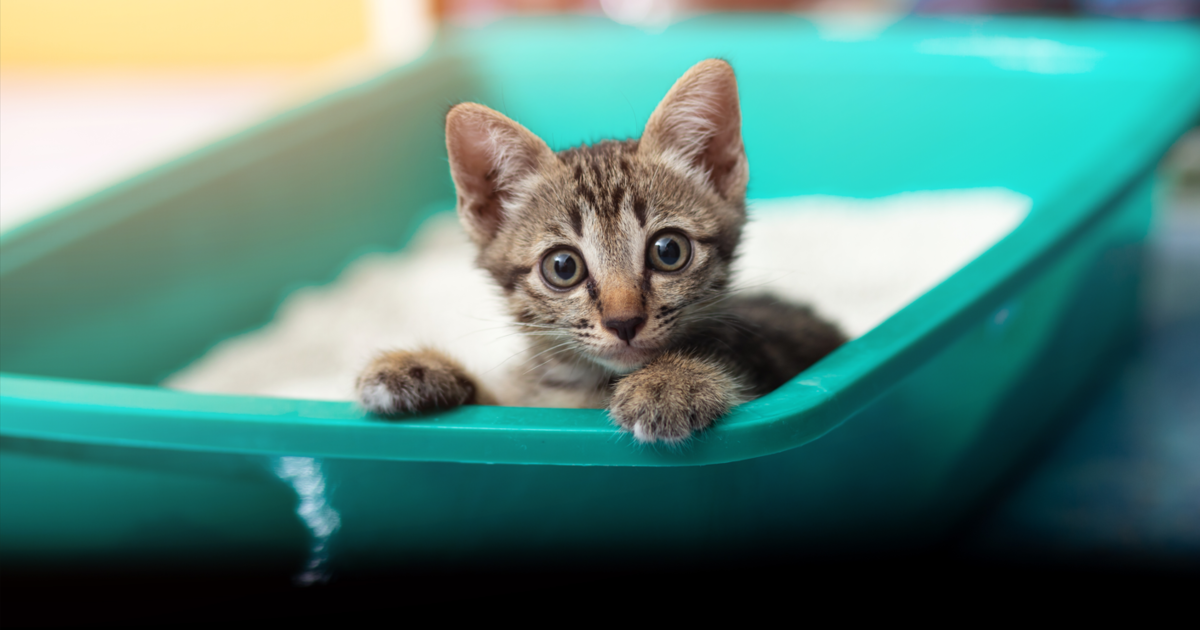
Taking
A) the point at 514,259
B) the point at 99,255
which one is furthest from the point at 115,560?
the point at 99,255

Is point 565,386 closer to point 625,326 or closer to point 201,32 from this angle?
point 625,326

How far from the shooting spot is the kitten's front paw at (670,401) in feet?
2.97

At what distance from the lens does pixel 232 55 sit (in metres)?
4.36

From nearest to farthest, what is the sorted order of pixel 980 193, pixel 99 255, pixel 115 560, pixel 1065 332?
1. pixel 115 560
2. pixel 1065 332
3. pixel 99 255
4. pixel 980 193

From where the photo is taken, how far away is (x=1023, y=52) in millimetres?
2262

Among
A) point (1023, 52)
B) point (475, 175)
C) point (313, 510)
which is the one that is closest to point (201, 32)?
point (1023, 52)

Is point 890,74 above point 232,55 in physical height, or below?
below

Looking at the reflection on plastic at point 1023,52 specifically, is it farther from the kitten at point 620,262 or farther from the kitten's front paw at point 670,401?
the kitten's front paw at point 670,401

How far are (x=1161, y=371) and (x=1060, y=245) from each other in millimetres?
839

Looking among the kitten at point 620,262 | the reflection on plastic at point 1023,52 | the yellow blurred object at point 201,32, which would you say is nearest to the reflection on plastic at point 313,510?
the kitten at point 620,262

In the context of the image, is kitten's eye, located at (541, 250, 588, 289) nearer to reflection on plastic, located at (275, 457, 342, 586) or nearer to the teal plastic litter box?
the teal plastic litter box

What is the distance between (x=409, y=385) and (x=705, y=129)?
44 cm

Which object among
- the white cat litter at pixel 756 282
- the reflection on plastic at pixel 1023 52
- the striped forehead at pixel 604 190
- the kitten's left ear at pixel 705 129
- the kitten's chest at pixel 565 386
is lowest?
the kitten's chest at pixel 565 386

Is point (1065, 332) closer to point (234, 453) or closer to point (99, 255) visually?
point (234, 453)
